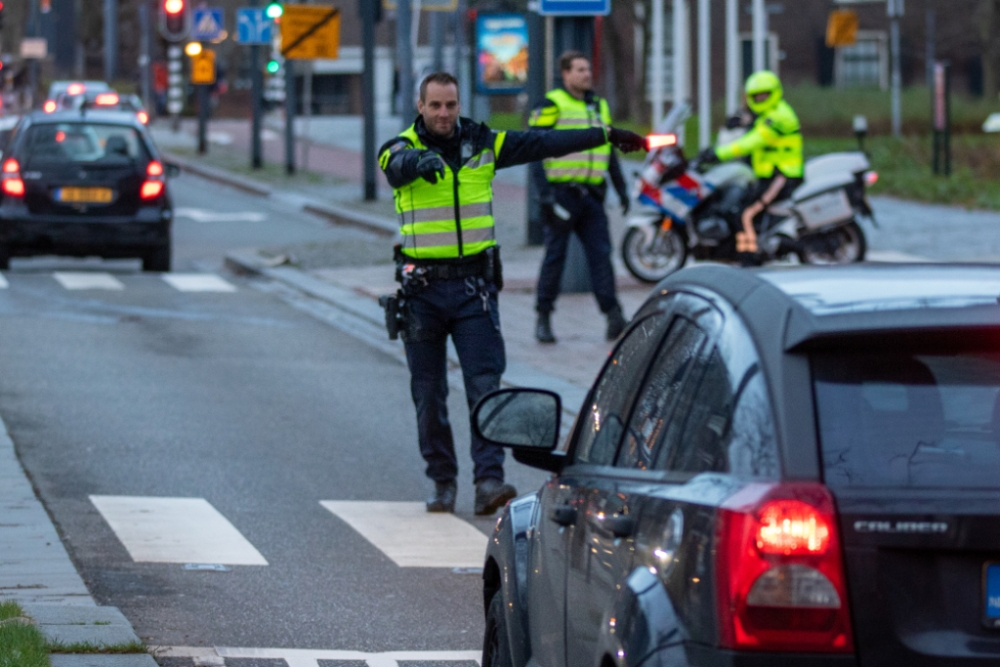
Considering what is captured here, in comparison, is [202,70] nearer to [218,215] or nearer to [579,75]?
[218,215]

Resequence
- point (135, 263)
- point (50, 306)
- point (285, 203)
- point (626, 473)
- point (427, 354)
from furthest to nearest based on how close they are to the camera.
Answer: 1. point (285, 203)
2. point (135, 263)
3. point (50, 306)
4. point (427, 354)
5. point (626, 473)

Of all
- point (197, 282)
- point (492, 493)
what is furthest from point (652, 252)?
point (492, 493)

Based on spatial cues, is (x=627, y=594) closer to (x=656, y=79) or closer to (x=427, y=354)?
(x=427, y=354)

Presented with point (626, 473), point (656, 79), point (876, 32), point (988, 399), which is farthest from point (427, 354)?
point (876, 32)

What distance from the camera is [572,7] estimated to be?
15398 millimetres

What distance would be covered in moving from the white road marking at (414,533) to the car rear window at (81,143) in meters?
11.0

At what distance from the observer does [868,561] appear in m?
2.82

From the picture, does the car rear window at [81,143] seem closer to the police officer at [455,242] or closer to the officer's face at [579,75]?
the officer's face at [579,75]

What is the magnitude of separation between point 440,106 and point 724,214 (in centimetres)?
881

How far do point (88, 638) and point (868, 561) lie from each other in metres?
3.44

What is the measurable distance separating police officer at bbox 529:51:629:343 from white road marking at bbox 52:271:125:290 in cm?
591

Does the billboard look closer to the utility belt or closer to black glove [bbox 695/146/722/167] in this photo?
black glove [bbox 695/146/722/167]

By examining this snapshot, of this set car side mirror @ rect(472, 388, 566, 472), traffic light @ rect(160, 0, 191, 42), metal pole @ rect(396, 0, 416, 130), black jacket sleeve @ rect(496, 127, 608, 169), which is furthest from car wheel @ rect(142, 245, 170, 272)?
traffic light @ rect(160, 0, 191, 42)

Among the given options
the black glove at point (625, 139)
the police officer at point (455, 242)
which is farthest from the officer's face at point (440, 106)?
the black glove at point (625, 139)
